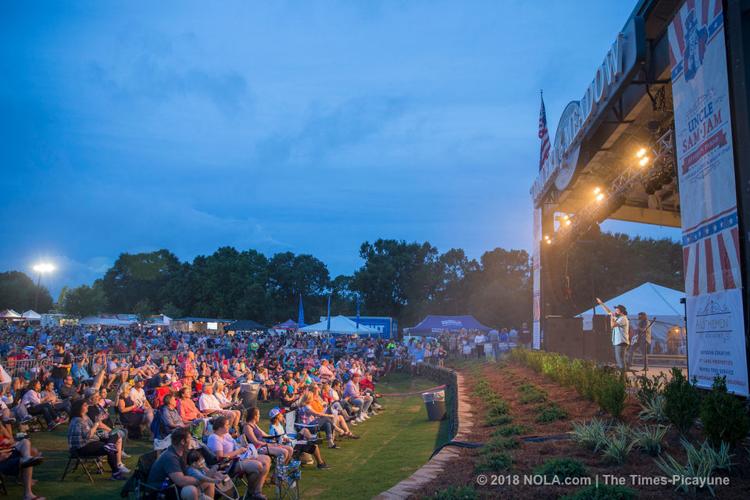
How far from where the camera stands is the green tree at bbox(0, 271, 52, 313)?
91062 millimetres

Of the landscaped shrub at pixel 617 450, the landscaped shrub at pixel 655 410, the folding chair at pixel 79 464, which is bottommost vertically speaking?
the folding chair at pixel 79 464

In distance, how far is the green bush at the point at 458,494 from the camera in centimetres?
468

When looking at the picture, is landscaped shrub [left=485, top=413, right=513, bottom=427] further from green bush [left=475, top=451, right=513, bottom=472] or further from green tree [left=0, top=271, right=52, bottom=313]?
green tree [left=0, top=271, right=52, bottom=313]

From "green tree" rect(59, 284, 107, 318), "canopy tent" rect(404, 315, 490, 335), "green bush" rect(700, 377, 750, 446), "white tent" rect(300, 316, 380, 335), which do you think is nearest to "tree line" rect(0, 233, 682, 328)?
"green tree" rect(59, 284, 107, 318)

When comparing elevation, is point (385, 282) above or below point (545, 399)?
above

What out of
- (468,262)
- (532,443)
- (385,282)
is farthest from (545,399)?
(468,262)

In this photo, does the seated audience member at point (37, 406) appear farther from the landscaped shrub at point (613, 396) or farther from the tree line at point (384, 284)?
the tree line at point (384, 284)

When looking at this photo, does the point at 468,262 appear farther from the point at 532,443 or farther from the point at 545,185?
the point at 532,443

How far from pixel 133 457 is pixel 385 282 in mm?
59454

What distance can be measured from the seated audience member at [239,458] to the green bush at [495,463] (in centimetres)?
286

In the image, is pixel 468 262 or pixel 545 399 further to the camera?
pixel 468 262

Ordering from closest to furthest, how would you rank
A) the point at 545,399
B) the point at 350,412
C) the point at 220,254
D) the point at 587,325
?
the point at 545,399, the point at 350,412, the point at 587,325, the point at 220,254

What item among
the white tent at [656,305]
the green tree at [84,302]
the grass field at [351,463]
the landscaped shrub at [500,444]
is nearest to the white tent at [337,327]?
the white tent at [656,305]

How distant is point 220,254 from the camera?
84938 mm
